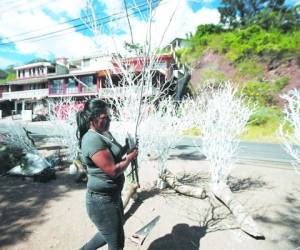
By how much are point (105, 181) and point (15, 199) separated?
368 cm

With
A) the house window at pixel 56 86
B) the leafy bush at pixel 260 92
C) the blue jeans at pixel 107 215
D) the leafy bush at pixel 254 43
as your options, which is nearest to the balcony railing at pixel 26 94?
the house window at pixel 56 86

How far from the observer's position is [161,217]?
454 centimetres

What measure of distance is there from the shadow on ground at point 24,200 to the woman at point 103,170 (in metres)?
1.97

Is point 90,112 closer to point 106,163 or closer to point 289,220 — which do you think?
point 106,163

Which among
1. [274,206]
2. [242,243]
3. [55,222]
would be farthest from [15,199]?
[274,206]

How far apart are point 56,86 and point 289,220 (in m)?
35.5

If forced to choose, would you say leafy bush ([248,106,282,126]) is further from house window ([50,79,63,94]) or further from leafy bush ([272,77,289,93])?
house window ([50,79,63,94])

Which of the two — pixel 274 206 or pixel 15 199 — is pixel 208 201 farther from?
pixel 15 199

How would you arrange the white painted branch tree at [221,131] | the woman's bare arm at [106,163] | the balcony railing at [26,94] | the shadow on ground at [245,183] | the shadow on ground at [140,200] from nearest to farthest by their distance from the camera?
the woman's bare arm at [106,163]
the shadow on ground at [140,200]
the white painted branch tree at [221,131]
the shadow on ground at [245,183]
the balcony railing at [26,94]

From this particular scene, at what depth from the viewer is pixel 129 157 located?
2.50 metres

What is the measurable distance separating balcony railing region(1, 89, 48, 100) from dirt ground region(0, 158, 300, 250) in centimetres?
3327

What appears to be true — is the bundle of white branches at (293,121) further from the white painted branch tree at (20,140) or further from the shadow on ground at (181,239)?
the white painted branch tree at (20,140)

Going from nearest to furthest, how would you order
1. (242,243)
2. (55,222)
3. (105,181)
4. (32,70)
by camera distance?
(105,181) < (242,243) < (55,222) < (32,70)

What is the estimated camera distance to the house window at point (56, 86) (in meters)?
35.7
